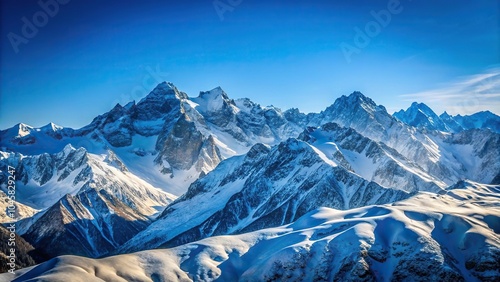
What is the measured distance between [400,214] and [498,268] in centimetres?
4047

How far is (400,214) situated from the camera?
172 meters

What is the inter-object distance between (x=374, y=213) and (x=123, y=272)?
98.3 metres

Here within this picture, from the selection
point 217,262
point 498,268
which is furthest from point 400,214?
point 217,262

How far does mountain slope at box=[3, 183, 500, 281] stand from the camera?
460ft

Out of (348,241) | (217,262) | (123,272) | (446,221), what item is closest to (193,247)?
(217,262)

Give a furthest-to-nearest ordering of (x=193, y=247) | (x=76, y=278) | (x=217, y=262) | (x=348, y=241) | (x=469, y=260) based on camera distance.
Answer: (x=193, y=247)
(x=217, y=262)
(x=348, y=241)
(x=469, y=260)
(x=76, y=278)

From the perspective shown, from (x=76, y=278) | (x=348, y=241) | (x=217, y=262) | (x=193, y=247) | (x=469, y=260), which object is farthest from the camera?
(x=193, y=247)

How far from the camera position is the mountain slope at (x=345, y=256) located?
14012 cm

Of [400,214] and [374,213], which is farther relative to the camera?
[374,213]

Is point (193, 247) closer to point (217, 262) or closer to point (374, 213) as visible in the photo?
point (217, 262)

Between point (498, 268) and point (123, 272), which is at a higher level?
point (123, 272)

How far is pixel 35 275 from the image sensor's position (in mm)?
139125

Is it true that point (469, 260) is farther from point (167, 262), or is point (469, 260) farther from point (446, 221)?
point (167, 262)

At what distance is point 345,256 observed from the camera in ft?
485
